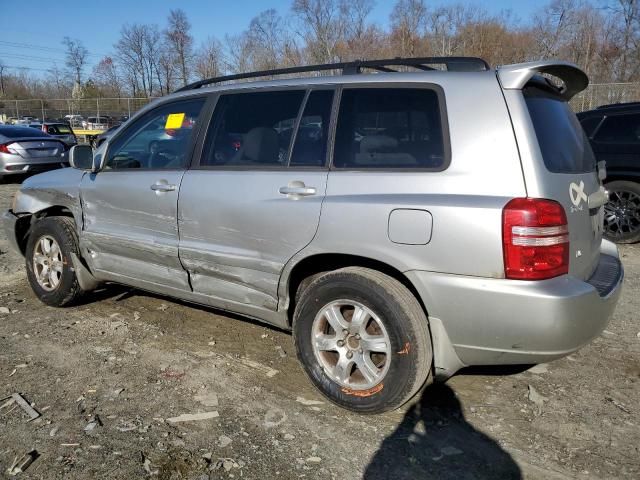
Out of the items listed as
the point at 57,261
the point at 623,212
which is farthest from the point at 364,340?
the point at 623,212

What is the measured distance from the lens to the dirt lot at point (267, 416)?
254cm

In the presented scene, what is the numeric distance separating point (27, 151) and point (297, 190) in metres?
11.5

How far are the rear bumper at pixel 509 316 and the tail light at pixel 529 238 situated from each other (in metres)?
0.06

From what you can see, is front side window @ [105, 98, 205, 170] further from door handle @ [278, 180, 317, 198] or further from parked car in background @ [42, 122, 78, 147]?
parked car in background @ [42, 122, 78, 147]

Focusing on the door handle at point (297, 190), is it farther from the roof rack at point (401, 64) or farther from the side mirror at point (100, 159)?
the side mirror at point (100, 159)

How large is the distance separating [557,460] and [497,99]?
1.79m

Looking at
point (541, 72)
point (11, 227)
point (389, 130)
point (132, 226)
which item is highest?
point (541, 72)

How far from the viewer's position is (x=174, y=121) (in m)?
3.89

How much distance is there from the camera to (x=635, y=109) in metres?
6.91

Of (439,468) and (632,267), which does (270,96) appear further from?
(632,267)

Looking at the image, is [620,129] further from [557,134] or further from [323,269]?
[323,269]

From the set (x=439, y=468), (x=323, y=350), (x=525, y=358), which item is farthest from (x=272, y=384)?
(x=525, y=358)

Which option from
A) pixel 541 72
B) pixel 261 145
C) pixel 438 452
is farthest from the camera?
pixel 261 145

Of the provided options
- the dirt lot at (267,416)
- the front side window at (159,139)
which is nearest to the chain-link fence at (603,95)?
the dirt lot at (267,416)
